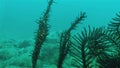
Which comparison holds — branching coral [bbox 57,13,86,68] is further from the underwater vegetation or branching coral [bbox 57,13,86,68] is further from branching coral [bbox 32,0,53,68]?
branching coral [bbox 32,0,53,68]

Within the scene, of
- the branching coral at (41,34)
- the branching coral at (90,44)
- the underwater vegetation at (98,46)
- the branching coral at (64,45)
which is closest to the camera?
the underwater vegetation at (98,46)

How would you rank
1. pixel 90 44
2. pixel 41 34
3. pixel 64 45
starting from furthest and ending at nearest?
1. pixel 41 34
2. pixel 64 45
3. pixel 90 44

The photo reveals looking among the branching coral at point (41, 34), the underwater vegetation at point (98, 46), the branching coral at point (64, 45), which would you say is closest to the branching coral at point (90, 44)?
the underwater vegetation at point (98, 46)

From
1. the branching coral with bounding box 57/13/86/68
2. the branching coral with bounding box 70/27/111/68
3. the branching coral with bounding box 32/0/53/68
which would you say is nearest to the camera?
the branching coral with bounding box 70/27/111/68

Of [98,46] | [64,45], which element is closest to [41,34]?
[64,45]

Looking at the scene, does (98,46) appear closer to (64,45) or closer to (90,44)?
(90,44)

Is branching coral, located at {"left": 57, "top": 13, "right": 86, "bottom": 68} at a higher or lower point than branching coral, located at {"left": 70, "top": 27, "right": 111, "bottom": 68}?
lower

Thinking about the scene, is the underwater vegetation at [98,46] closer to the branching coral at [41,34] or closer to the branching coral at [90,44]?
the branching coral at [90,44]

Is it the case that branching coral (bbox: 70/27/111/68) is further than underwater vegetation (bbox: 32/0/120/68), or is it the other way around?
branching coral (bbox: 70/27/111/68)

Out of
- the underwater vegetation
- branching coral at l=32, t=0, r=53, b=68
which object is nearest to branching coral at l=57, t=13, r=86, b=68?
the underwater vegetation

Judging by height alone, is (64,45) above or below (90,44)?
below

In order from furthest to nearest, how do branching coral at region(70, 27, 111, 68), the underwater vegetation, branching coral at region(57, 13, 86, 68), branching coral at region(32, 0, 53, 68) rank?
branching coral at region(32, 0, 53, 68), branching coral at region(57, 13, 86, 68), branching coral at region(70, 27, 111, 68), the underwater vegetation

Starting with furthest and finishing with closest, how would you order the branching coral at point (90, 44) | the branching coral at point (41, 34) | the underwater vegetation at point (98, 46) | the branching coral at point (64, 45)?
the branching coral at point (41, 34) < the branching coral at point (64, 45) < the branching coral at point (90, 44) < the underwater vegetation at point (98, 46)

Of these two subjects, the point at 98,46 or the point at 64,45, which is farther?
the point at 64,45
